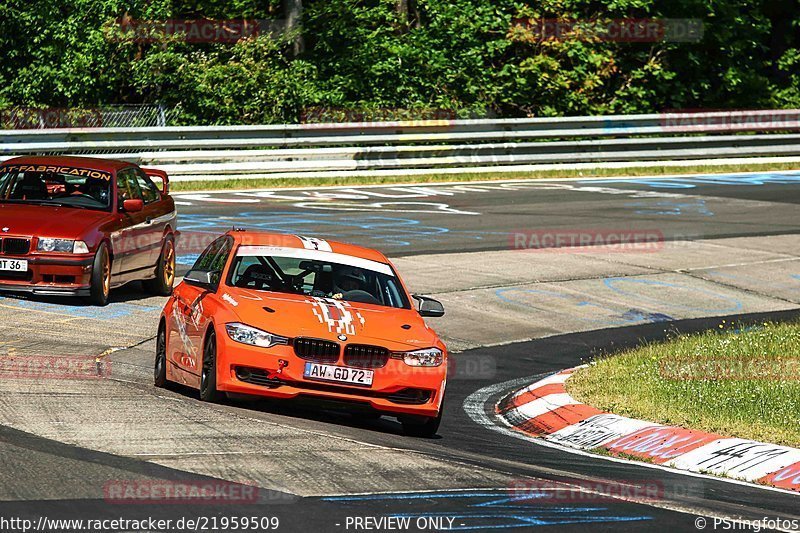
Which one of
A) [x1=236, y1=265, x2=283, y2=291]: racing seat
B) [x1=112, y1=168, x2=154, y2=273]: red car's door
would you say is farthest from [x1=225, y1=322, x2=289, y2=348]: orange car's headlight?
[x1=112, y1=168, x2=154, y2=273]: red car's door

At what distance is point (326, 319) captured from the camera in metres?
10.1

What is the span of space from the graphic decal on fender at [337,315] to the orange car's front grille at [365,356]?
131 mm

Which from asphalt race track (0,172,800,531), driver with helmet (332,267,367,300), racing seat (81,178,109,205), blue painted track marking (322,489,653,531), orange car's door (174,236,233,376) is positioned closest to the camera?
blue painted track marking (322,489,653,531)

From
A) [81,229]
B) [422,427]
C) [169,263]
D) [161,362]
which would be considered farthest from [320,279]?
[169,263]

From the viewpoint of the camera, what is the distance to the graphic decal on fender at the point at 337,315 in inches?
396

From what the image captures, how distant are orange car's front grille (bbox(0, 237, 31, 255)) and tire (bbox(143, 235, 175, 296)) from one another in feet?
6.64

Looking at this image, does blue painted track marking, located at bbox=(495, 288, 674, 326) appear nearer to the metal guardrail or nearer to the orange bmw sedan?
the orange bmw sedan

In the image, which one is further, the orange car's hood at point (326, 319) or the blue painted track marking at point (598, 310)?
the blue painted track marking at point (598, 310)

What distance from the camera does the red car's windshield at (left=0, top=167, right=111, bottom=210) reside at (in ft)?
50.0

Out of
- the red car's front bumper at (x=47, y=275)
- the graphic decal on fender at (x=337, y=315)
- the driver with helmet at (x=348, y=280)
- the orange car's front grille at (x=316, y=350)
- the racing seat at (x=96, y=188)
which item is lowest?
the red car's front bumper at (x=47, y=275)

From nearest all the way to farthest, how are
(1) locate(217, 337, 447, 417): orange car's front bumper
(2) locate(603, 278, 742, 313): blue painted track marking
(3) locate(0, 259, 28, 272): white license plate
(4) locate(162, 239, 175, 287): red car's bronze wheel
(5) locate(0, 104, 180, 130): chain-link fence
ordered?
(1) locate(217, 337, 447, 417): orange car's front bumper < (3) locate(0, 259, 28, 272): white license plate < (4) locate(162, 239, 175, 287): red car's bronze wheel < (2) locate(603, 278, 742, 313): blue painted track marking < (5) locate(0, 104, 180, 130): chain-link fence

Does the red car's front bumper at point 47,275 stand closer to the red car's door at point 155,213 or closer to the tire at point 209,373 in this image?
the red car's door at point 155,213

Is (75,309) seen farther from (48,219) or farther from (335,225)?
(335,225)

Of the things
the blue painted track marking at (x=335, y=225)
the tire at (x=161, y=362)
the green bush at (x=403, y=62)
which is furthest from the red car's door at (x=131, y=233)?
the green bush at (x=403, y=62)
